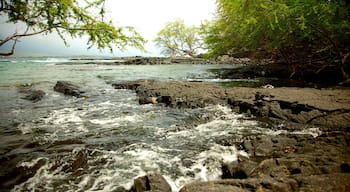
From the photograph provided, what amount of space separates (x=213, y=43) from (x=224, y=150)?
569 inches

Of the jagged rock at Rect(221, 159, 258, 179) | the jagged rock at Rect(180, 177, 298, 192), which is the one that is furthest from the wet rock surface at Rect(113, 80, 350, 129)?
the jagged rock at Rect(180, 177, 298, 192)

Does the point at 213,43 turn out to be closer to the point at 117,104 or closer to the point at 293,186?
the point at 117,104

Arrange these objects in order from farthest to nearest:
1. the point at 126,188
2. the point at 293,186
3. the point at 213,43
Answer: the point at 213,43 → the point at 126,188 → the point at 293,186

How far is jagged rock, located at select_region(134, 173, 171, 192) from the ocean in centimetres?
55

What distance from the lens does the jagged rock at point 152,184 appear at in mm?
3493

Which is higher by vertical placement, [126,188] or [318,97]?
[318,97]

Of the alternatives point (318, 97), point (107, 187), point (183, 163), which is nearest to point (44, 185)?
point (107, 187)

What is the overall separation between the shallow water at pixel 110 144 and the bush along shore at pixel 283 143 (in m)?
0.55

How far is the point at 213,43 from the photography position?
18.6m

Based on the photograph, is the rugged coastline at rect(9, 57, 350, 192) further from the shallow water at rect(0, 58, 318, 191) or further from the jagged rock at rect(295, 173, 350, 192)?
the shallow water at rect(0, 58, 318, 191)

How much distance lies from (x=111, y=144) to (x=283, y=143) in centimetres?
413

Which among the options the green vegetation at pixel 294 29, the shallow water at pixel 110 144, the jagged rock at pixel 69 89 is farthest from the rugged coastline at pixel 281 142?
the green vegetation at pixel 294 29

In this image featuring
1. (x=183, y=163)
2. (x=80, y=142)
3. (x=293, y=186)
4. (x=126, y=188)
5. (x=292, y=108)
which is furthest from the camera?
(x=292, y=108)

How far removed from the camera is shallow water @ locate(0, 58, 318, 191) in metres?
4.34
